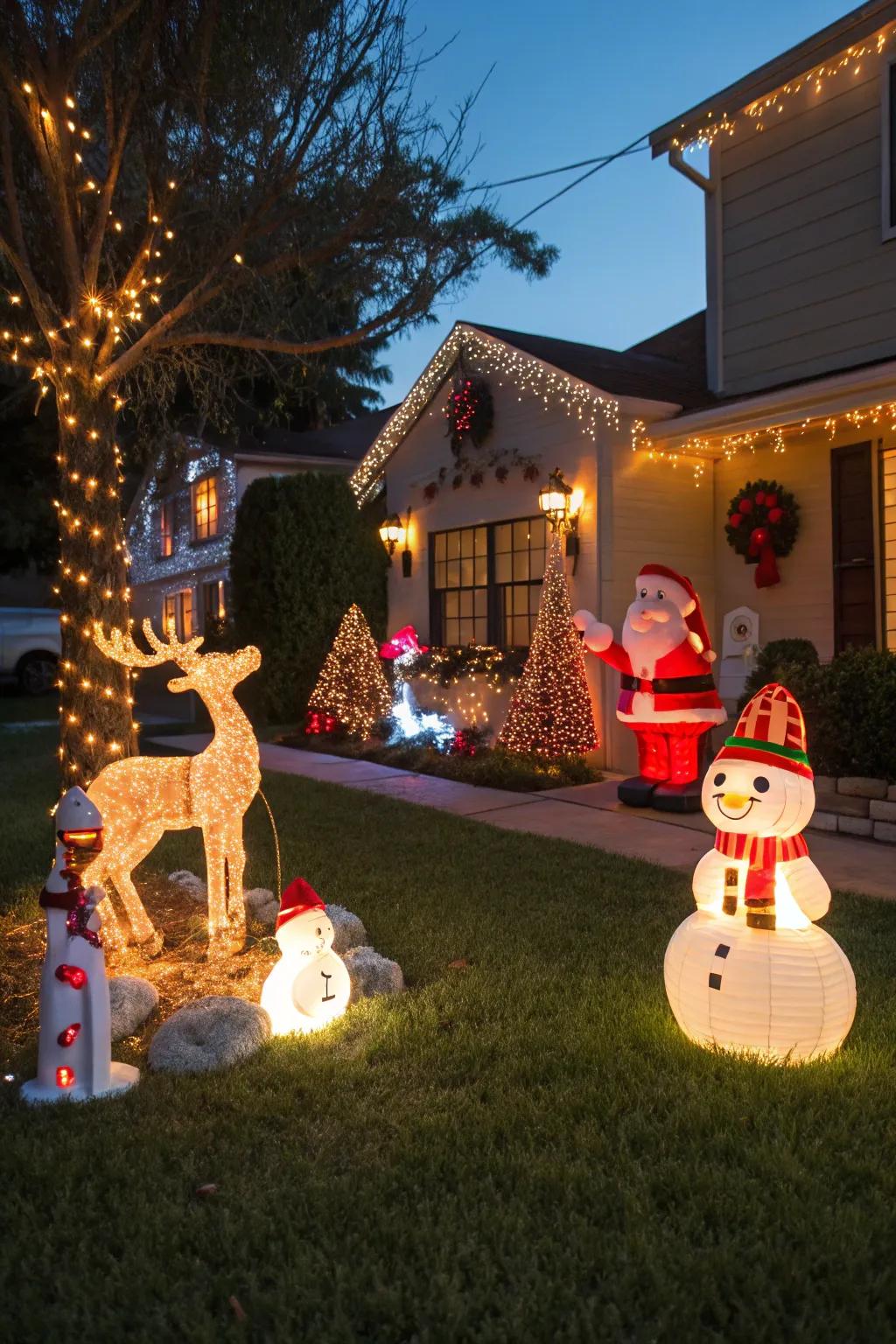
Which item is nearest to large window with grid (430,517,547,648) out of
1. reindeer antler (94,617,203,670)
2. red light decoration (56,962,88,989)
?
reindeer antler (94,617,203,670)

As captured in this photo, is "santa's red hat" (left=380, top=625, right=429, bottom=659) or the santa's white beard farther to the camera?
"santa's red hat" (left=380, top=625, right=429, bottom=659)

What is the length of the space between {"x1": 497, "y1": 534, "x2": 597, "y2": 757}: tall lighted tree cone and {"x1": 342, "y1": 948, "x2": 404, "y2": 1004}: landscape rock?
17.8 ft

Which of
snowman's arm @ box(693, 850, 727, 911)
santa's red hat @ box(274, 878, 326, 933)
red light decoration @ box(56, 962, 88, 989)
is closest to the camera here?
red light decoration @ box(56, 962, 88, 989)

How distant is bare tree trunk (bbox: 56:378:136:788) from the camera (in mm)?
5492

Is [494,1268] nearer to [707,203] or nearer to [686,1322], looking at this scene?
[686,1322]

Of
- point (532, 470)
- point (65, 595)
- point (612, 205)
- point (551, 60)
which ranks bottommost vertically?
A: point (65, 595)

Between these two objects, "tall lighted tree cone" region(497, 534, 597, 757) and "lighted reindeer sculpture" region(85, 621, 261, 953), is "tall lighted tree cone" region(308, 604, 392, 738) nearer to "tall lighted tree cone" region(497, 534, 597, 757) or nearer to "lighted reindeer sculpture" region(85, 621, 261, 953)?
"tall lighted tree cone" region(497, 534, 597, 757)

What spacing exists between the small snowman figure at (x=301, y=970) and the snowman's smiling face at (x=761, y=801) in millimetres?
1484

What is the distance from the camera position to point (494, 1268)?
2422 mm

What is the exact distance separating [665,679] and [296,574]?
309 inches

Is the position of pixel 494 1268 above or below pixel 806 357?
below

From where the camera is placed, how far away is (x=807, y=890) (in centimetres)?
346

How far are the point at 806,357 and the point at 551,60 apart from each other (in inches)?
157

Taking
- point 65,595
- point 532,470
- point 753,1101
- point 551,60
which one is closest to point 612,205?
point 551,60
